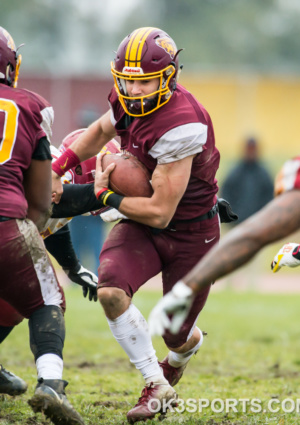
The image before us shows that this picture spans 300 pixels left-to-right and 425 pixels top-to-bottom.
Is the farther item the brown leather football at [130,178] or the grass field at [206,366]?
the grass field at [206,366]

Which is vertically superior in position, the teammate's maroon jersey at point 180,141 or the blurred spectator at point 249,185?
the teammate's maroon jersey at point 180,141

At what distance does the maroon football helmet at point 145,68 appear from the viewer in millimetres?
4402

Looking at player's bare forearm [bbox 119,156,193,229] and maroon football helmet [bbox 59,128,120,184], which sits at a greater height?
player's bare forearm [bbox 119,156,193,229]

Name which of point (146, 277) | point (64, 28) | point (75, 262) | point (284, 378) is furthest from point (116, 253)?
point (64, 28)

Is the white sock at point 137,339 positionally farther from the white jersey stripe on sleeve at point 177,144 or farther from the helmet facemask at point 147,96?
the helmet facemask at point 147,96

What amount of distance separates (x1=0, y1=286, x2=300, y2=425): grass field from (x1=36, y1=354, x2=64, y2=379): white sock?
22.9 inches

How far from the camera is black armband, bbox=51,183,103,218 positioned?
4754mm

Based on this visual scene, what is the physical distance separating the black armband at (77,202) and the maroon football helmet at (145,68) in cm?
60

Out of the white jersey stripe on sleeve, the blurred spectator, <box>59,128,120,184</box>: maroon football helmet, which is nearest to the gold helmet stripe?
the white jersey stripe on sleeve

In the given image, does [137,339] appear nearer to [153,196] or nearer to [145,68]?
[153,196]

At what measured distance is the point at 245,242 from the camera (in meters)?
3.44

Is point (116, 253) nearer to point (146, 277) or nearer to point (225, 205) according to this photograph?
point (146, 277)

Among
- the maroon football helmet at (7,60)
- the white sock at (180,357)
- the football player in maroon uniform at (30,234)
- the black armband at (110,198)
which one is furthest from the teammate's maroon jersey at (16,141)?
the white sock at (180,357)

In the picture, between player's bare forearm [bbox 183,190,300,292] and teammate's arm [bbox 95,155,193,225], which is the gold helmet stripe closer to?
teammate's arm [bbox 95,155,193,225]
